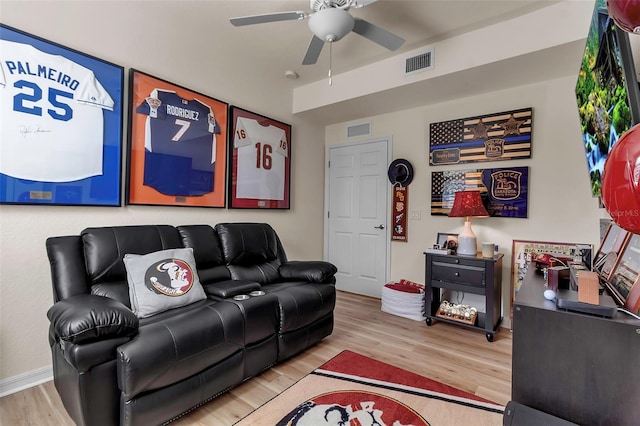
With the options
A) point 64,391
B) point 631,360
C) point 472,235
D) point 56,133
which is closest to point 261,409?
point 64,391

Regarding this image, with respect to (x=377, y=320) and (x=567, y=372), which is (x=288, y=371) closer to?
(x=377, y=320)

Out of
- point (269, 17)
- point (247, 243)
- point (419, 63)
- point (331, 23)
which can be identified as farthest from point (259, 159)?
point (419, 63)

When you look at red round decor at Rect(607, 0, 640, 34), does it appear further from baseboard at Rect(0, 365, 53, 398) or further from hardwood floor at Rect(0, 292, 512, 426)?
baseboard at Rect(0, 365, 53, 398)

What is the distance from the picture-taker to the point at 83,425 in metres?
1.33

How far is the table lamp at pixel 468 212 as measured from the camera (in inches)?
111

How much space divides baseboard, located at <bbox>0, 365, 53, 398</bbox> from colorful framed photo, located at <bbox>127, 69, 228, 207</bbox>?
48.0 inches

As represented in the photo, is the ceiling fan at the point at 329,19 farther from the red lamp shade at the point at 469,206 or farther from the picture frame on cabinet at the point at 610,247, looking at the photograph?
the picture frame on cabinet at the point at 610,247

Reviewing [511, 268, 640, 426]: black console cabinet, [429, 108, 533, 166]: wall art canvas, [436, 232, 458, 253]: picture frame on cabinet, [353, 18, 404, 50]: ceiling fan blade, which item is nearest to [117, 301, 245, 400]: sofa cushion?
[511, 268, 640, 426]: black console cabinet

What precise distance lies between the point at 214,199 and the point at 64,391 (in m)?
1.77

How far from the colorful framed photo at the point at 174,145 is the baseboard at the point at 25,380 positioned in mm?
1218

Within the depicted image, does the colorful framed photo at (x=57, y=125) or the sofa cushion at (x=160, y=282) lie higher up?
the colorful framed photo at (x=57, y=125)

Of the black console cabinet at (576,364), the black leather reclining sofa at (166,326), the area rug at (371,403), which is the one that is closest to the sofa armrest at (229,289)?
the black leather reclining sofa at (166,326)

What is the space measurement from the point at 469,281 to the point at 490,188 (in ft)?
3.24

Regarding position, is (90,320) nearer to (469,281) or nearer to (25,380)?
(25,380)
